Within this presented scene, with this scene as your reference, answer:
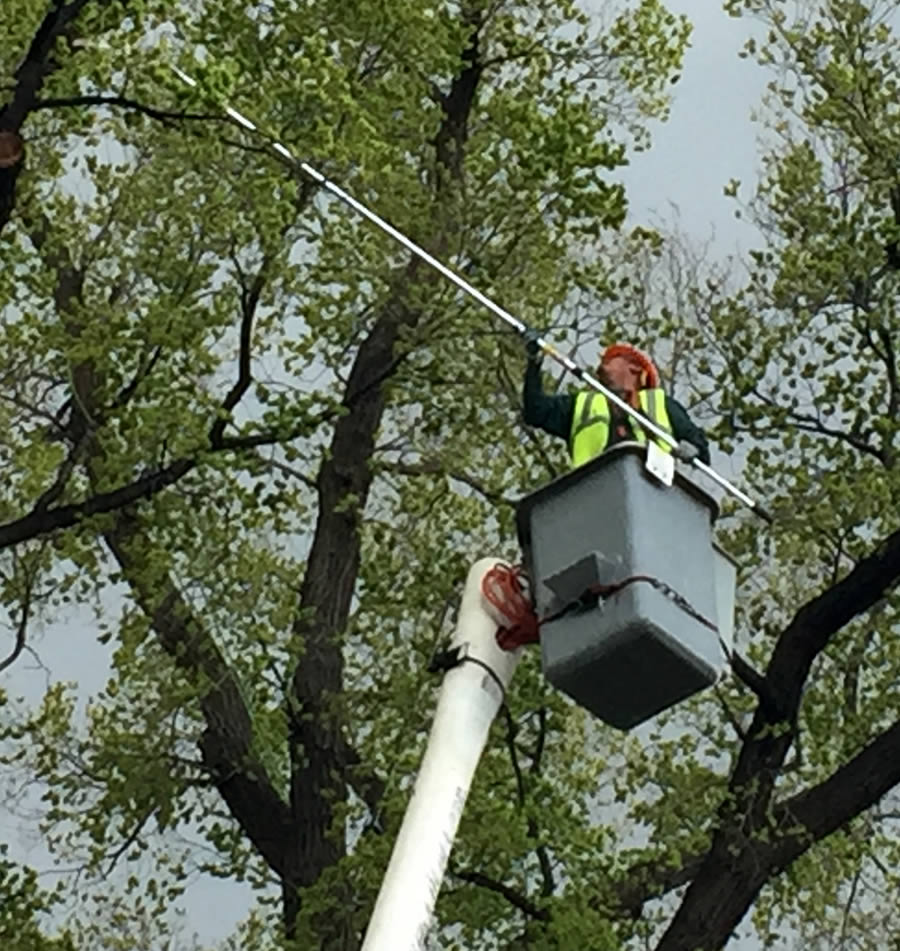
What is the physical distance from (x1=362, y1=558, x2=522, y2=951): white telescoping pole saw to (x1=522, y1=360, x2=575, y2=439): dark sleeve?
32.1 inches

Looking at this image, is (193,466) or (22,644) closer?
(193,466)

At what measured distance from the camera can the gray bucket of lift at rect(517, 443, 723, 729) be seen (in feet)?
29.9

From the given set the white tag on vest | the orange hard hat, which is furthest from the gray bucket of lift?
the orange hard hat

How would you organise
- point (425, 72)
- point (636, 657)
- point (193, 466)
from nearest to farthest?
point (636, 657)
point (193, 466)
point (425, 72)

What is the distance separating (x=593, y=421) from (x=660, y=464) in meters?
0.96

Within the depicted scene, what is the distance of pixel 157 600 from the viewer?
50.1 feet

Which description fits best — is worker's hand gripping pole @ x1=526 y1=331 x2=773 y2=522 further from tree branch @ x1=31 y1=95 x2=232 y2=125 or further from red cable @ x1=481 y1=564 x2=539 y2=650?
tree branch @ x1=31 y1=95 x2=232 y2=125

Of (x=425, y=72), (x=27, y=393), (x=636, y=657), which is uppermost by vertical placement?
(x=425, y=72)

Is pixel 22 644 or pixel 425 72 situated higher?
pixel 425 72

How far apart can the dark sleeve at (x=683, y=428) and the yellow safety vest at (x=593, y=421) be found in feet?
0.35

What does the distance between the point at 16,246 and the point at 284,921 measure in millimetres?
5003

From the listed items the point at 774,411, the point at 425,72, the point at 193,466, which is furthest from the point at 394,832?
the point at 425,72

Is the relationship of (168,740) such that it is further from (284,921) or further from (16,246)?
(16,246)

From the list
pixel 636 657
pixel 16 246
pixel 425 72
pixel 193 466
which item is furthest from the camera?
pixel 425 72
